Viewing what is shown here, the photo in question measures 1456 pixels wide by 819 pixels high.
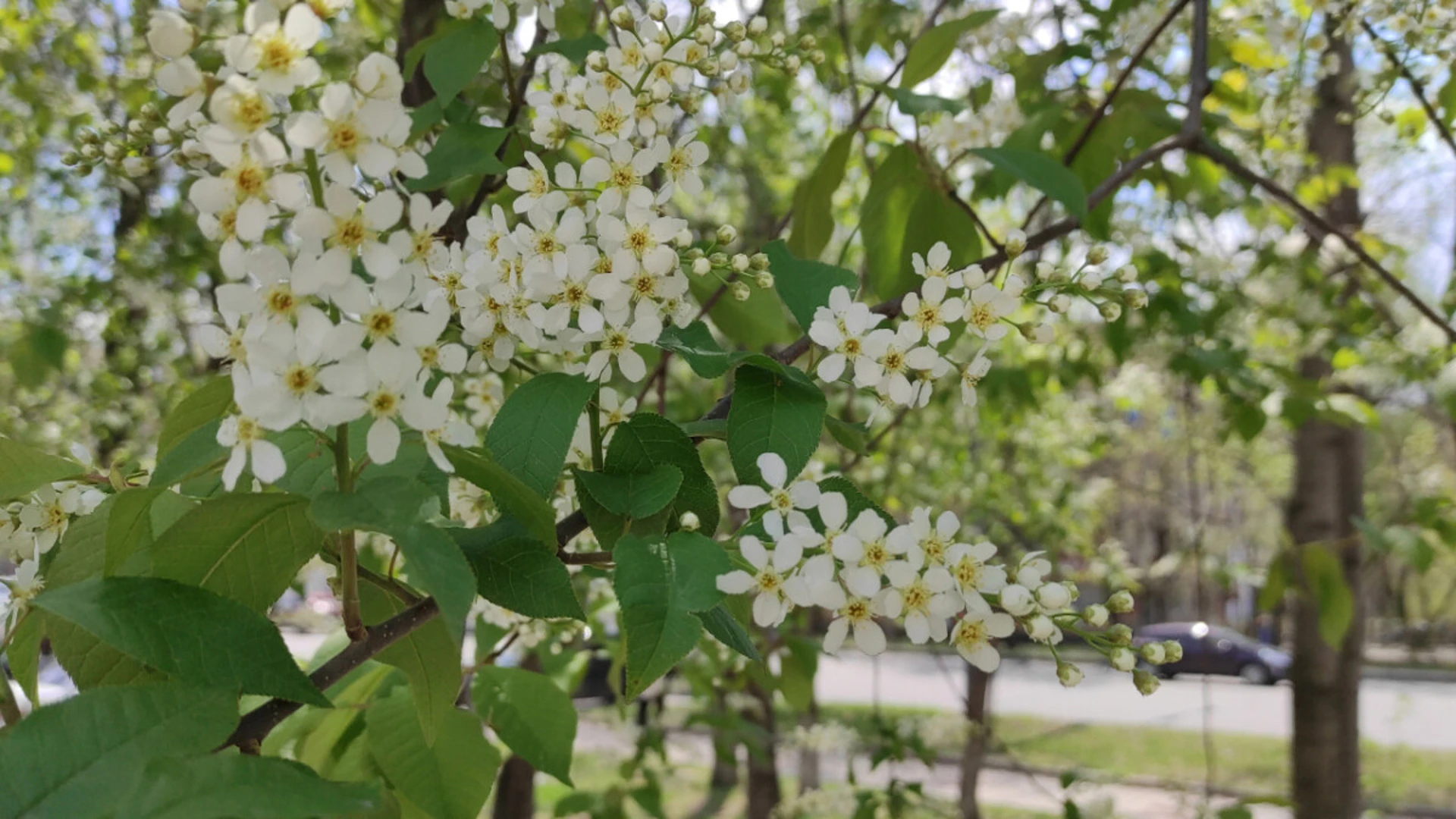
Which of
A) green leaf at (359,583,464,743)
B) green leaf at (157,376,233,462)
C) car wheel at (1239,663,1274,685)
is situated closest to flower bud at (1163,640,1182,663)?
green leaf at (359,583,464,743)

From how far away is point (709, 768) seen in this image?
Result: 8172 mm

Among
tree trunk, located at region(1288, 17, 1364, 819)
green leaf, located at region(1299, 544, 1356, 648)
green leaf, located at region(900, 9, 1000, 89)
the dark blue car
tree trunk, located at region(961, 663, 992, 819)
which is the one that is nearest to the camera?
green leaf, located at region(900, 9, 1000, 89)

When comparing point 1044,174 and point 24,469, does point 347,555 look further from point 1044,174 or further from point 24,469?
point 1044,174

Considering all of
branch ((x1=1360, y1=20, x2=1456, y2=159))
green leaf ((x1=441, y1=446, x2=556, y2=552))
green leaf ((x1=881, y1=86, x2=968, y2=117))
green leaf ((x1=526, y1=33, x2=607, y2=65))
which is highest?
branch ((x1=1360, y1=20, x2=1456, y2=159))

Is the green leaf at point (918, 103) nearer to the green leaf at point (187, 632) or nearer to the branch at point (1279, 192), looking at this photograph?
the branch at point (1279, 192)

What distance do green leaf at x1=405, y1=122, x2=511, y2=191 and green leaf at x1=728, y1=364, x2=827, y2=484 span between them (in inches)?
18.0

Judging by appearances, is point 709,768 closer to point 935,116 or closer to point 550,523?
point 935,116

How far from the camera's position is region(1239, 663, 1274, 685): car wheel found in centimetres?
1831

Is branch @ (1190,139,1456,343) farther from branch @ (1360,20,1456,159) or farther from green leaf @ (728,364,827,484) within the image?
green leaf @ (728,364,827,484)

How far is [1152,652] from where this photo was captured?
83cm

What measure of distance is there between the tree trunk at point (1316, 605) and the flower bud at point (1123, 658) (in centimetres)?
273

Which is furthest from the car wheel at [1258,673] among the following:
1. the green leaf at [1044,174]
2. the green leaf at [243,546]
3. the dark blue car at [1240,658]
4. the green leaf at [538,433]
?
the green leaf at [243,546]

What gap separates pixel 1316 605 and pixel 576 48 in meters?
2.96

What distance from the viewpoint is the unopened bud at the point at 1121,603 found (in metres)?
0.85
